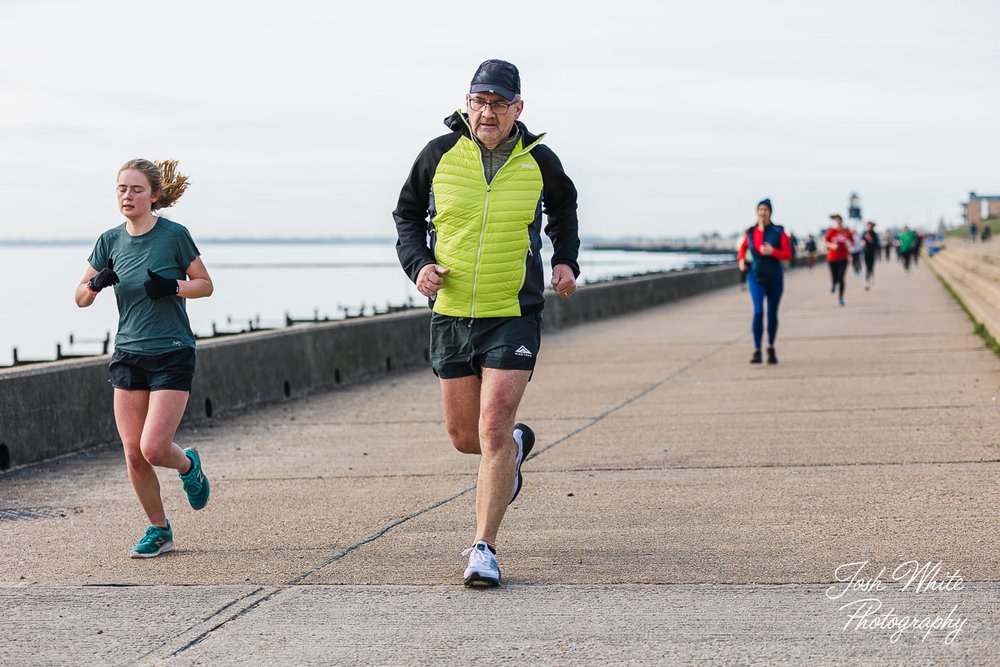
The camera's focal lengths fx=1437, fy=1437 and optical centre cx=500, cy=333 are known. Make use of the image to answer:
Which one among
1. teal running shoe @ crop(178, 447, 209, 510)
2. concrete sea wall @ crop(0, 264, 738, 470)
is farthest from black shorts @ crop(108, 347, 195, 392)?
concrete sea wall @ crop(0, 264, 738, 470)

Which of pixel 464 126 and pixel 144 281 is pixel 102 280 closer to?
pixel 144 281

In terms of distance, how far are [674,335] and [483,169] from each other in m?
15.7

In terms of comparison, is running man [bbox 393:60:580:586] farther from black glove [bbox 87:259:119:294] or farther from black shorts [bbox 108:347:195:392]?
black glove [bbox 87:259:119:294]

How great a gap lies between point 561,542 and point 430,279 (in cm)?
142

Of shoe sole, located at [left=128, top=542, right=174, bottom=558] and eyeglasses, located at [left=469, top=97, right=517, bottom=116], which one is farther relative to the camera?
shoe sole, located at [left=128, top=542, right=174, bottom=558]

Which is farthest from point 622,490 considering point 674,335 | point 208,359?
point 674,335

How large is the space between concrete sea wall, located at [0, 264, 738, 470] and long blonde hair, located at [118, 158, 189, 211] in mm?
3099

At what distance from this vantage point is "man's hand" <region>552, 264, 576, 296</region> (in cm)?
597

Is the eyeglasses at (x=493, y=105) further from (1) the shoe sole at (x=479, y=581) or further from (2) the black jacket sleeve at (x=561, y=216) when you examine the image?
(1) the shoe sole at (x=479, y=581)

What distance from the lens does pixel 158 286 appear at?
20.5 ft

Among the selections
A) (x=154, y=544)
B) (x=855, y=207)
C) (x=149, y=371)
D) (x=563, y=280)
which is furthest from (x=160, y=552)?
(x=855, y=207)

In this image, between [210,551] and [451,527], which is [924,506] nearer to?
[451,527]

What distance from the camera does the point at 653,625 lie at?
4902 mm

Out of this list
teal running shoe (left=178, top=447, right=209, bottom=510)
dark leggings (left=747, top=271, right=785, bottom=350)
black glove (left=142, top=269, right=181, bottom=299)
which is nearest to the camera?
black glove (left=142, top=269, right=181, bottom=299)
